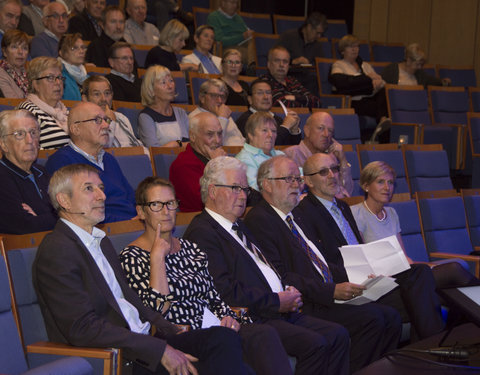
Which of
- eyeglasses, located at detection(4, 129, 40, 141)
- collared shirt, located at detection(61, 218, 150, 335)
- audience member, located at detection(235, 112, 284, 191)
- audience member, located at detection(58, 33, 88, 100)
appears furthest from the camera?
audience member, located at detection(58, 33, 88, 100)

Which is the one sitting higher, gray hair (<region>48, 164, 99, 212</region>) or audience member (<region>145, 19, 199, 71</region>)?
audience member (<region>145, 19, 199, 71</region>)

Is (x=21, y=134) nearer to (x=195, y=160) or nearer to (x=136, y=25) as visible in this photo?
(x=195, y=160)

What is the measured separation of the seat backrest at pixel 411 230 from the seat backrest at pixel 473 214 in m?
0.48

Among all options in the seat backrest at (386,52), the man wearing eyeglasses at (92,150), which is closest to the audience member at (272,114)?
the man wearing eyeglasses at (92,150)

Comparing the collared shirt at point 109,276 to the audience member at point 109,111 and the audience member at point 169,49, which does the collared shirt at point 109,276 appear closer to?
the audience member at point 109,111

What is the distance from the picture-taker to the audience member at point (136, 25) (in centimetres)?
589

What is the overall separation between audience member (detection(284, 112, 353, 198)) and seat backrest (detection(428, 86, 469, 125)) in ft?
8.74

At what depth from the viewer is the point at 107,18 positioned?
513 centimetres

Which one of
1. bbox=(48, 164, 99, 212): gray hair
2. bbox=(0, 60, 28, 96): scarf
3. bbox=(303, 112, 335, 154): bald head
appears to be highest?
bbox=(0, 60, 28, 96): scarf

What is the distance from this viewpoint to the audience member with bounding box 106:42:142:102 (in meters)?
4.42

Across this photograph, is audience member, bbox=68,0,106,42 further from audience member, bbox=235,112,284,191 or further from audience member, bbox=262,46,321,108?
audience member, bbox=235,112,284,191

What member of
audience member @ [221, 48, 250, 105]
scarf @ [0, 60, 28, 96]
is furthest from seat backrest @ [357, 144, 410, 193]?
scarf @ [0, 60, 28, 96]

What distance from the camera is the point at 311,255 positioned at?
296 cm

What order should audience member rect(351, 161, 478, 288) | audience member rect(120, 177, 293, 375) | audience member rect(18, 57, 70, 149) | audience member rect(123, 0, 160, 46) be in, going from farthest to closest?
audience member rect(123, 0, 160, 46) < audience member rect(351, 161, 478, 288) < audience member rect(18, 57, 70, 149) < audience member rect(120, 177, 293, 375)
